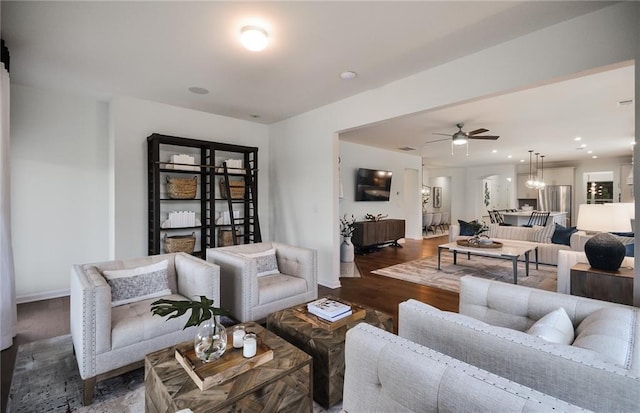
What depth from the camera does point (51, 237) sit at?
386cm

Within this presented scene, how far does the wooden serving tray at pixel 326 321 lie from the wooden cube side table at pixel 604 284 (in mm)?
1954

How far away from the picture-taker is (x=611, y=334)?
Answer: 1172 mm

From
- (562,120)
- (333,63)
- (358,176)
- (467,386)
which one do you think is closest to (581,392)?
(467,386)

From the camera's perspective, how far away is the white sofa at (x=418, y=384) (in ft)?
2.51

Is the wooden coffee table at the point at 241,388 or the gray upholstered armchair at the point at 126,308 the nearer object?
the wooden coffee table at the point at 241,388

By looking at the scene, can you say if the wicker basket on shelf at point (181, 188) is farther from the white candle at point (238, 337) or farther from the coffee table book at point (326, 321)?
the white candle at point (238, 337)

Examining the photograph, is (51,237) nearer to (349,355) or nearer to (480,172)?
(349,355)

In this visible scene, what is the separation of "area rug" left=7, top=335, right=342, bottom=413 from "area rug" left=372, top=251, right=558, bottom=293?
10.6 ft

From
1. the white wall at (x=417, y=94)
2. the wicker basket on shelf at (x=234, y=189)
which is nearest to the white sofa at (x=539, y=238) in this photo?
the white wall at (x=417, y=94)

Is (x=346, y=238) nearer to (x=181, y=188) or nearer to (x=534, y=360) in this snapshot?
(x=181, y=188)

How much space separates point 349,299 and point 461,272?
2.40 m

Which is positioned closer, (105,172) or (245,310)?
(245,310)

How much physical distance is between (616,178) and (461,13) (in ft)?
35.4

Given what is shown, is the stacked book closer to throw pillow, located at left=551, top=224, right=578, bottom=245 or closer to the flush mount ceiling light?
the flush mount ceiling light
